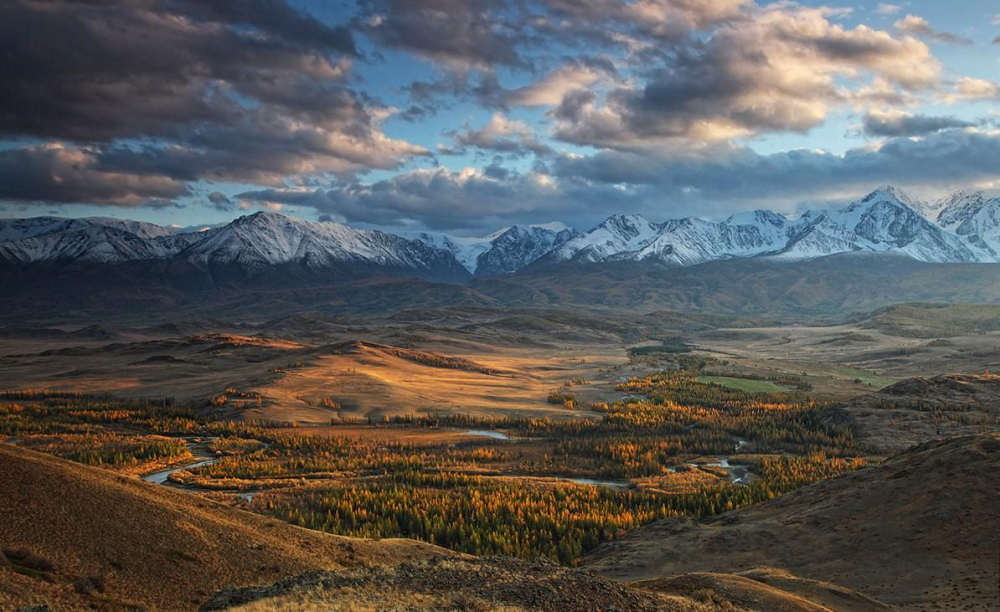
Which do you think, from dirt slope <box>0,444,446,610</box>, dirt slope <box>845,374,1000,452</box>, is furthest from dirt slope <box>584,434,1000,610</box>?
dirt slope <box>845,374,1000,452</box>

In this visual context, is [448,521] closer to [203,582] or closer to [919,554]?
[203,582]

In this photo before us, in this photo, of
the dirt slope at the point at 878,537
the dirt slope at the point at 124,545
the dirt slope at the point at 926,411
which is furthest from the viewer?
the dirt slope at the point at 926,411

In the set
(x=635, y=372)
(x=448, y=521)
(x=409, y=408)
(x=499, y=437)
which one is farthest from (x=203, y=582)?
(x=635, y=372)

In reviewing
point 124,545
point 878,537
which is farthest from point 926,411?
point 124,545

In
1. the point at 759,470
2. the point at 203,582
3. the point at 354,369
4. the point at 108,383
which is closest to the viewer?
the point at 203,582

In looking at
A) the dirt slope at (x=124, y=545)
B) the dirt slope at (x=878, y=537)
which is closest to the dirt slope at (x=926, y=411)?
the dirt slope at (x=878, y=537)

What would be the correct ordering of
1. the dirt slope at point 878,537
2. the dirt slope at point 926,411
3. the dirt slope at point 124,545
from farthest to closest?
the dirt slope at point 926,411, the dirt slope at point 878,537, the dirt slope at point 124,545

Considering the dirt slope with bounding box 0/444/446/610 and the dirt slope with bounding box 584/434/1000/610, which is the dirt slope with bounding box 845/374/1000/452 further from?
the dirt slope with bounding box 0/444/446/610

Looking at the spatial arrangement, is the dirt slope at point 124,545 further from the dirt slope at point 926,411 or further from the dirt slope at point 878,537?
the dirt slope at point 926,411
